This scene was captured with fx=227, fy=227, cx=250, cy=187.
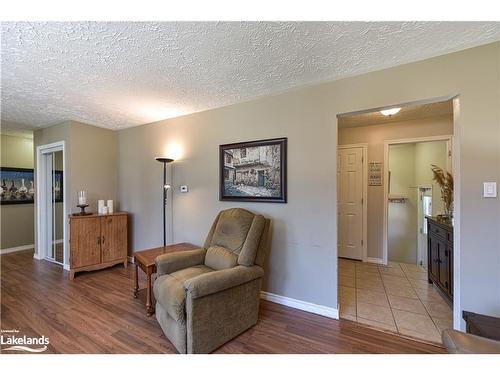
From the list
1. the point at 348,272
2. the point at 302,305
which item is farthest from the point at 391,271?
the point at 302,305

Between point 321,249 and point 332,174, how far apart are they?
2.45 feet

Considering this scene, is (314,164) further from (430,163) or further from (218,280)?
(430,163)

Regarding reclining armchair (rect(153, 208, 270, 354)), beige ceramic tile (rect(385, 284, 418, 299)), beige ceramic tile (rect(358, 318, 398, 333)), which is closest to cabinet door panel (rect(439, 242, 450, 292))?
beige ceramic tile (rect(385, 284, 418, 299))

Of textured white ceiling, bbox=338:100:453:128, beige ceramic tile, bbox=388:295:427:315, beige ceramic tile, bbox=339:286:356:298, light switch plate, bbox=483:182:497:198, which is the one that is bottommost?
beige ceramic tile, bbox=339:286:356:298

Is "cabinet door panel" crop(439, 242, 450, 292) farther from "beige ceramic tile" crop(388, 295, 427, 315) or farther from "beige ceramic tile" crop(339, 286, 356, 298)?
"beige ceramic tile" crop(339, 286, 356, 298)

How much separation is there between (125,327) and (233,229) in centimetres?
128

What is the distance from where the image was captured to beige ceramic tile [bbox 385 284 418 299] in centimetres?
262

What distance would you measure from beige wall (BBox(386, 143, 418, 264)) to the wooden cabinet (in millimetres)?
4646

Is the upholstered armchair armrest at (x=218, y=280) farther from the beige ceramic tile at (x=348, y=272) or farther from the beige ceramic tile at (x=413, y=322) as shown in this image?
the beige ceramic tile at (x=348, y=272)

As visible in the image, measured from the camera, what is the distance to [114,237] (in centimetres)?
358

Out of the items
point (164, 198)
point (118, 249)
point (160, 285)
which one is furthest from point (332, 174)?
point (118, 249)

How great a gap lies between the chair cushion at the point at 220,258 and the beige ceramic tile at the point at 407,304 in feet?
5.75

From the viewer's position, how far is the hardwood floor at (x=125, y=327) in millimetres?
1746
